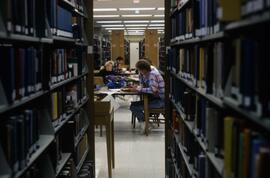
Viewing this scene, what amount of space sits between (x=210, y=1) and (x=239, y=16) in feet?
2.59

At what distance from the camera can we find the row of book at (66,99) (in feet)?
10.6

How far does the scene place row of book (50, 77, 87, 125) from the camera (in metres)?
3.22

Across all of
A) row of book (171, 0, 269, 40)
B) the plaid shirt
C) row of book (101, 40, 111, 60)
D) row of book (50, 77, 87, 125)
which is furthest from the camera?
row of book (101, 40, 111, 60)

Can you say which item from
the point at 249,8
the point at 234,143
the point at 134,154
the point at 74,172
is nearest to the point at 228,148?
the point at 234,143

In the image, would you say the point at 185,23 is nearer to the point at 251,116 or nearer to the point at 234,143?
the point at 234,143

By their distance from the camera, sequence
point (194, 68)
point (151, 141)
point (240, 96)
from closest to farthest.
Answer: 1. point (240, 96)
2. point (194, 68)
3. point (151, 141)

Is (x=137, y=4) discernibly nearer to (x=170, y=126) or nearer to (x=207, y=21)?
(x=170, y=126)

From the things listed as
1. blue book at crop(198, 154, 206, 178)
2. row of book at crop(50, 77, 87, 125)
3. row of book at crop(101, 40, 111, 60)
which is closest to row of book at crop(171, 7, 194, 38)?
blue book at crop(198, 154, 206, 178)

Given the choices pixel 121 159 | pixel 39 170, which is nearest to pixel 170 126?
pixel 121 159

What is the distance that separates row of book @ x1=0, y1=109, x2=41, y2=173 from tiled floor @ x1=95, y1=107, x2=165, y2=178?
295 cm

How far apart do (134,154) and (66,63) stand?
9.36 feet

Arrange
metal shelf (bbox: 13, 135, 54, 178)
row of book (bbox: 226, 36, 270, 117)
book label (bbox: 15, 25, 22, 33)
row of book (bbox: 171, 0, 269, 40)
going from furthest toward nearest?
1. metal shelf (bbox: 13, 135, 54, 178)
2. book label (bbox: 15, 25, 22, 33)
3. row of book (bbox: 171, 0, 269, 40)
4. row of book (bbox: 226, 36, 270, 117)

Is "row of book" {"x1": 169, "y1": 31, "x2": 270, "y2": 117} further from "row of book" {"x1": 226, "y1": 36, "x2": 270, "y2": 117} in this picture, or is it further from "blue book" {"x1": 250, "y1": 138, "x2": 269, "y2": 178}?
"blue book" {"x1": 250, "y1": 138, "x2": 269, "y2": 178}

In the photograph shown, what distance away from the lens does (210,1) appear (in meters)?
2.39
